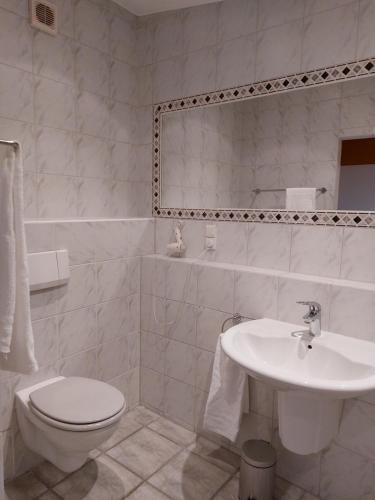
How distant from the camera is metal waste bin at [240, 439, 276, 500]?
5.38 ft

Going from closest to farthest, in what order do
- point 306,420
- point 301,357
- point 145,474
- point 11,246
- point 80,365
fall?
point 11,246
point 306,420
point 301,357
point 145,474
point 80,365

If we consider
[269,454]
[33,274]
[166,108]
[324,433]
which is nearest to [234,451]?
[269,454]

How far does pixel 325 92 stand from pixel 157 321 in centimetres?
151

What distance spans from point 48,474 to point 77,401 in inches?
19.9

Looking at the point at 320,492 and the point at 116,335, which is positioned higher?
the point at 116,335

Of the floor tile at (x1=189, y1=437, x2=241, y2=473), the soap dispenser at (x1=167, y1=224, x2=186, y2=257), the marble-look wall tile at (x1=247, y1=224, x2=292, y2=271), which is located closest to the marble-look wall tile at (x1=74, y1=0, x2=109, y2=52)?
the soap dispenser at (x1=167, y1=224, x2=186, y2=257)

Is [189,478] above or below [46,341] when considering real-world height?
below

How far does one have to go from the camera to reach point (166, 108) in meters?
2.32

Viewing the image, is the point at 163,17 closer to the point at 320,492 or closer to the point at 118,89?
the point at 118,89

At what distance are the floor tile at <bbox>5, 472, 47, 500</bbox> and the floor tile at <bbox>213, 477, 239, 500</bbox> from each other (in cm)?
80

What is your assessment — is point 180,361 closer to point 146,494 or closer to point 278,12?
point 146,494

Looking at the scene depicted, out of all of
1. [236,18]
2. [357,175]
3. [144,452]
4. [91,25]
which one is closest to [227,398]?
[144,452]

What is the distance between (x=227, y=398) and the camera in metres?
1.76

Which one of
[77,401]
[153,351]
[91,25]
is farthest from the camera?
[153,351]
